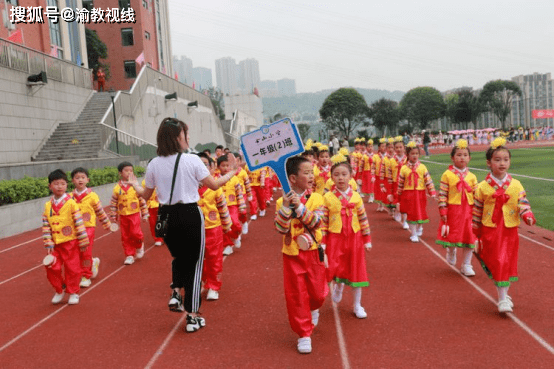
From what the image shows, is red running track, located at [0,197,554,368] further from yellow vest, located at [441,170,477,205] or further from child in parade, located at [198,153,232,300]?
yellow vest, located at [441,170,477,205]

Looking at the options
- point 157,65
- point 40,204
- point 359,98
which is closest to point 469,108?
point 359,98

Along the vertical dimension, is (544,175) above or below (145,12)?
below

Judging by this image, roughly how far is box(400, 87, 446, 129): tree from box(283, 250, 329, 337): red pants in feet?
249

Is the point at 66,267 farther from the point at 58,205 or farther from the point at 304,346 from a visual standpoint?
the point at 304,346

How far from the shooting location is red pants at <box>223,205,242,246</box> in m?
8.03

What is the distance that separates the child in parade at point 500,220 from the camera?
4852 millimetres

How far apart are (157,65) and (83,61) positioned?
19.6 metres

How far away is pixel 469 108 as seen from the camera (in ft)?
235

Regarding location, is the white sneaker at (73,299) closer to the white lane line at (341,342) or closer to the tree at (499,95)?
the white lane line at (341,342)

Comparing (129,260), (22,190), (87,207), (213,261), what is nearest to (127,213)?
(129,260)

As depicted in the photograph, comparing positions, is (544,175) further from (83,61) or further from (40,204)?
(83,61)

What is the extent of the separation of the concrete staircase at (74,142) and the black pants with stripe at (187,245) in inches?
666

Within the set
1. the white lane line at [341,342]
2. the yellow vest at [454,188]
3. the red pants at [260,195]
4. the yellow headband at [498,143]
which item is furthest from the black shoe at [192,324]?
the red pants at [260,195]

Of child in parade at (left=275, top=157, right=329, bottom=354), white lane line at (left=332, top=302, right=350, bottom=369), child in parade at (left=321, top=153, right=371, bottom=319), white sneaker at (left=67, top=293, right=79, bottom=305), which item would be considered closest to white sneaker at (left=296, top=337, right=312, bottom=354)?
child in parade at (left=275, top=157, right=329, bottom=354)
